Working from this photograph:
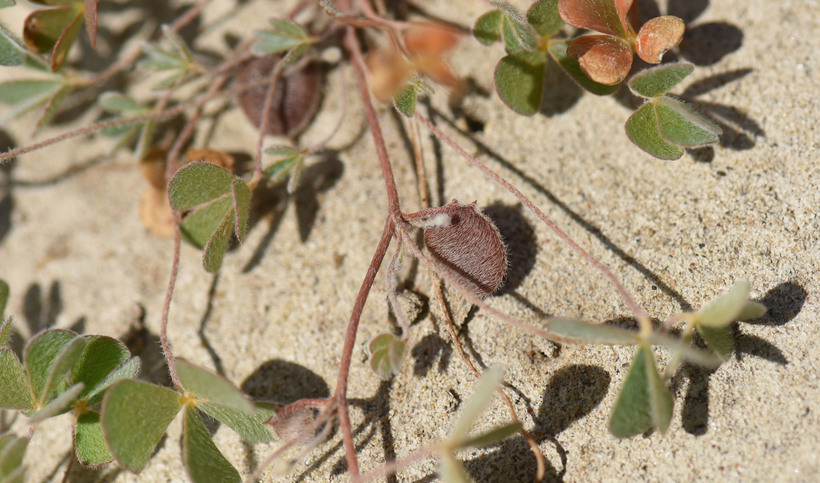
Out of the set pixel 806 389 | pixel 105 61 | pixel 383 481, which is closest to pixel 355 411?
pixel 383 481

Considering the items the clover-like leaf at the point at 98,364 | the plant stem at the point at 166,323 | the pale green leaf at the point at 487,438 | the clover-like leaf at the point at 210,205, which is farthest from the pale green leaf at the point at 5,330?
the pale green leaf at the point at 487,438

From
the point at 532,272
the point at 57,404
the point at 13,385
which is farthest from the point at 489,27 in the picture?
the point at 13,385

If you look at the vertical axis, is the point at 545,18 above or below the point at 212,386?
above

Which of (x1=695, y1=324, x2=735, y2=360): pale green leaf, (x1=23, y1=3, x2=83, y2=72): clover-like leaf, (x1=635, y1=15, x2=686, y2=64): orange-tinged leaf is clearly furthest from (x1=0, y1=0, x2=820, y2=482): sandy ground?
(x1=23, y1=3, x2=83, y2=72): clover-like leaf

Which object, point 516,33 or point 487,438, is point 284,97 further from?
point 487,438

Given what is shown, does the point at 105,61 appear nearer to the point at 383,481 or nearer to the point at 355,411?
the point at 355,411

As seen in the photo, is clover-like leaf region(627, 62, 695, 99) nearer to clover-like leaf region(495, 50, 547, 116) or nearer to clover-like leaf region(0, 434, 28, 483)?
clover-like leaf region(495, 50, 547, 116)
